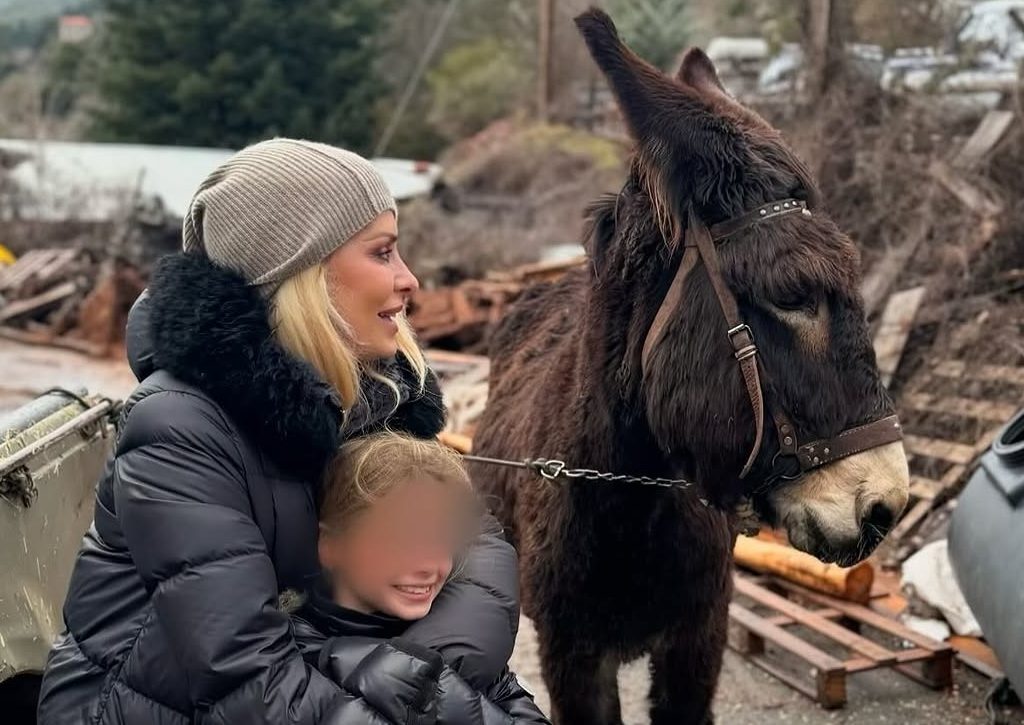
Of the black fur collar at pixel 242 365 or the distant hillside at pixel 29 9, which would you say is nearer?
the black fur collar at pixel 242 365

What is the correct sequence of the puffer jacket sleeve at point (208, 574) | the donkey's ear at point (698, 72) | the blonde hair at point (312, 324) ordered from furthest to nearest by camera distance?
the donkey's ear at point (698, 72), the blonde hair at point (312, 324), the puffer jacket sleeve at point (208, 574)

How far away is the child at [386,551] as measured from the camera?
1.97 metres

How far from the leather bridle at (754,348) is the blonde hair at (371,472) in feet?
2.64

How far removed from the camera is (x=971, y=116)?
28.3 ft

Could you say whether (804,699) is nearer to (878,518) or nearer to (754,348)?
(878,518)

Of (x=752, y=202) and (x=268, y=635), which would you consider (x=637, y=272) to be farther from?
(x=268, y=635)

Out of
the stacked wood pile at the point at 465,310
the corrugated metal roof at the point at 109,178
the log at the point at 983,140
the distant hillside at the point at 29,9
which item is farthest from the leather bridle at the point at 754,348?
the distant hillside at the point at 29,9

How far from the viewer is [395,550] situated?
2.01 m

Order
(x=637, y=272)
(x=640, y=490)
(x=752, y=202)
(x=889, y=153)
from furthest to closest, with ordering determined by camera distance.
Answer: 1. (x=889, y=153)
2. (x=640, y=490)
3. (x=637, y=272)
4. (x=752, y=202)

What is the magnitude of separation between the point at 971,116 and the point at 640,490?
706 centimetres

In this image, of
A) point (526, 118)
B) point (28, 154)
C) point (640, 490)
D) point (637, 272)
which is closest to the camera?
point (637, 272)

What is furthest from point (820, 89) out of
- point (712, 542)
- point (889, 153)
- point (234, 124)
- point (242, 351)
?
point (234, 124)

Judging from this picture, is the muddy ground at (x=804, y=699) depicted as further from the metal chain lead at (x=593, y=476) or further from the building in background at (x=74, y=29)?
the building in background at (x=74, y=29)

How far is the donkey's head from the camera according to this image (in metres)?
2.46
